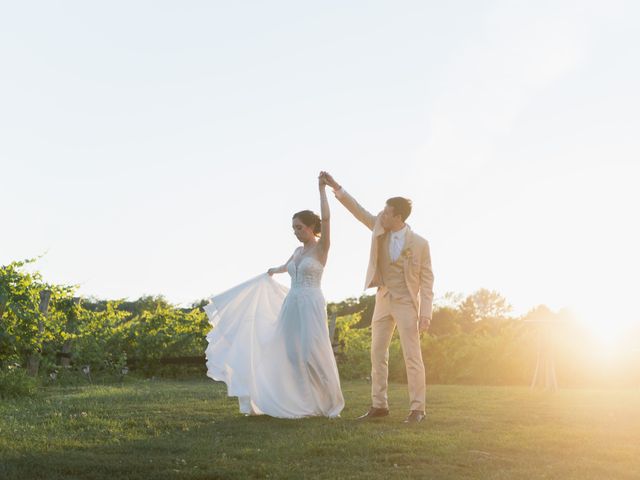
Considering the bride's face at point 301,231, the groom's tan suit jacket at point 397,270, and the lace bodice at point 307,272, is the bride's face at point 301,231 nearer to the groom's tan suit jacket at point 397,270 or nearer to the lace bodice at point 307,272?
the lace bodice at point 307,272

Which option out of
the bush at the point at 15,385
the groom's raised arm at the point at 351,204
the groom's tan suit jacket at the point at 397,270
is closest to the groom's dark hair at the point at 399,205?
the groom's tan suit jacket at the point at 397,270

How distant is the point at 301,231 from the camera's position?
824cm

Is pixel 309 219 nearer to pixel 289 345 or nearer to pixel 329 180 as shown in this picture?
pixel 329 180

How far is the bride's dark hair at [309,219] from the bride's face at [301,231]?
0.03 meters

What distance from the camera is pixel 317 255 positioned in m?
8.20

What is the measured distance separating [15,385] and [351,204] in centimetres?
581

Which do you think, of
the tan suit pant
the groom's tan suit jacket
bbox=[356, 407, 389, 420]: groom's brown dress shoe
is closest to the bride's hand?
the groom's tan suit jacket

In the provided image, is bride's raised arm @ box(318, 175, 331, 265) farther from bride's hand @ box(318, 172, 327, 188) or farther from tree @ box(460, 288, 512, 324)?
tree @ box(460, 288, 512, 324)

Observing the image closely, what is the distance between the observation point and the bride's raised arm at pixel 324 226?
7945 millimetres

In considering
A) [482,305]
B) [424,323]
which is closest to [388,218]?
[424,323]

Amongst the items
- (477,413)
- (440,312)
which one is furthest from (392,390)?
(440,312)

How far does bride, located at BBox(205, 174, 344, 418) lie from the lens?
26.0ft

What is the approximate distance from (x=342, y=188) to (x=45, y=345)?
9112mm

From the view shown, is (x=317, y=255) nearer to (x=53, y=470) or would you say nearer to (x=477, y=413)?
(x=477, y=413)
